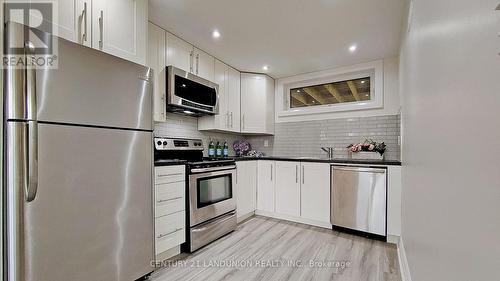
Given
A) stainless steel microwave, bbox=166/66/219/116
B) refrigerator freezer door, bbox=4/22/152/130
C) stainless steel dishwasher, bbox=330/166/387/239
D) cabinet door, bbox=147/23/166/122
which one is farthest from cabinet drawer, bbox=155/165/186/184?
stainless steel dishwasher, bbox=330/166/387/239

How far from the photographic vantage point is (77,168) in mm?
1339

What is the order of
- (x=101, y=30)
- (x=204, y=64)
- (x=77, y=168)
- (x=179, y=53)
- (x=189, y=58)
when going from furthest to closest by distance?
(x=204, y=64)
(x=189, y=58)
(x=179, y=53)
(x=101, y=30)
(x=77, y=168)

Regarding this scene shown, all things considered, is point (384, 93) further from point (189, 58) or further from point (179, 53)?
point (179, 53)

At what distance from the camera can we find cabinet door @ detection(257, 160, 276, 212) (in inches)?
134

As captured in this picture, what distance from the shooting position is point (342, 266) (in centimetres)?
202

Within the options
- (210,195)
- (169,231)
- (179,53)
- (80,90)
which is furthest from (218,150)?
(80,90)

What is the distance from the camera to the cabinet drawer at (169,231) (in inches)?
77.8

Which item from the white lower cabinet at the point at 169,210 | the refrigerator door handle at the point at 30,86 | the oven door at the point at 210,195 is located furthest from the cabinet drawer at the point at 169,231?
the refrigerator door handle at the point at 30,86

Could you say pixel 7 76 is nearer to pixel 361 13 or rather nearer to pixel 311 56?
pixel 361 13

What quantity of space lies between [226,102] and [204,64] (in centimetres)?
65

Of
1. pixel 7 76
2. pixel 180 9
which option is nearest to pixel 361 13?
pixel 180 9

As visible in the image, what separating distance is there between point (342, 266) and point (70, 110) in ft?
7.93

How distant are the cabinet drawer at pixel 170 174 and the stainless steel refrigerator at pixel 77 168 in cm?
21
